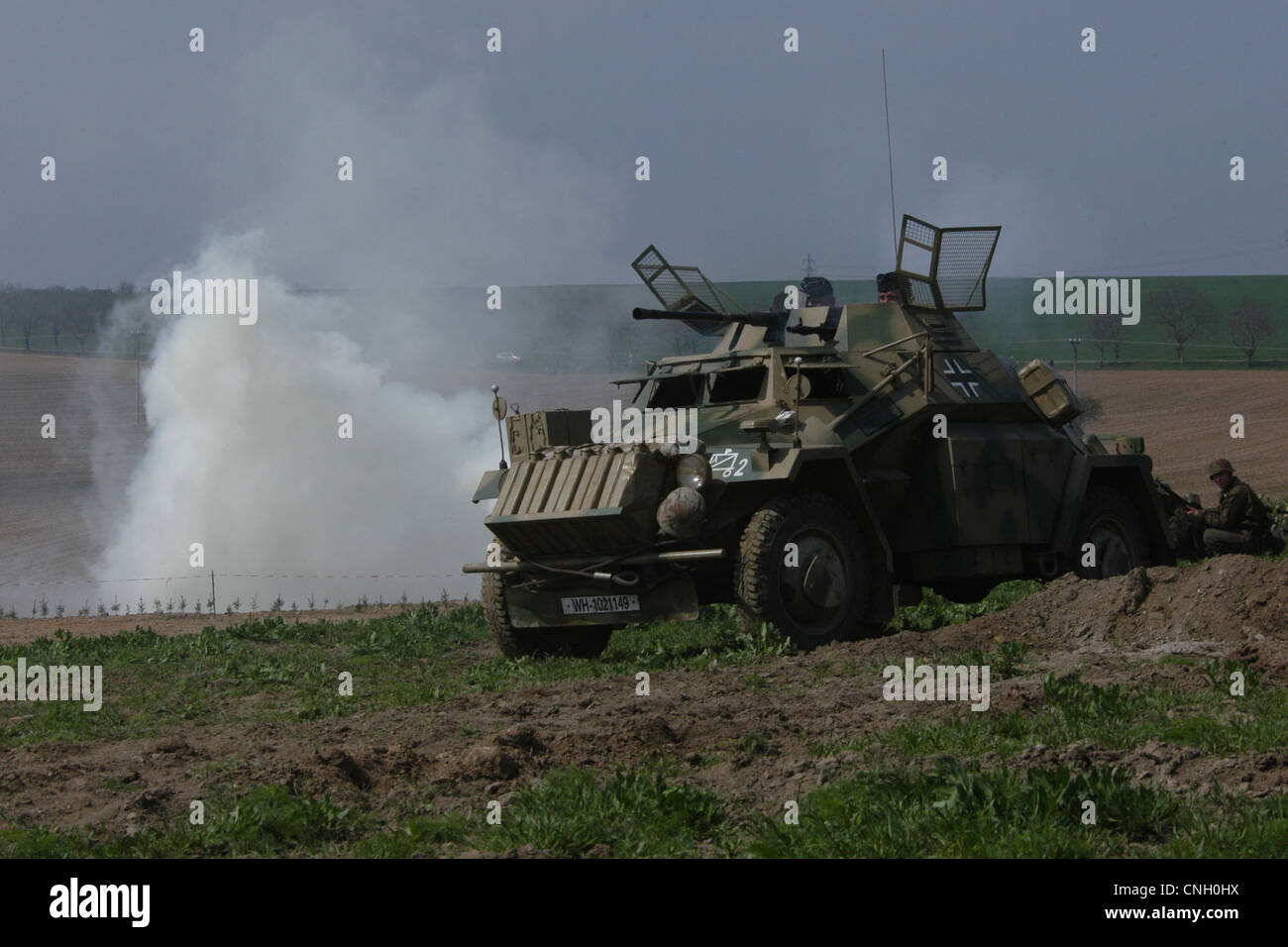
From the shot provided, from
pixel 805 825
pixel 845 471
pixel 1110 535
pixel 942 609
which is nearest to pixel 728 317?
pixel 845 471

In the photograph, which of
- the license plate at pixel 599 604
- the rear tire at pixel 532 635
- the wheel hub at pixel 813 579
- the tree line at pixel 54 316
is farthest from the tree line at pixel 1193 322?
the license plate at pixel 599 604

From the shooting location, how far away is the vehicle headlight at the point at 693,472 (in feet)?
41.0

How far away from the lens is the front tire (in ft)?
40.7

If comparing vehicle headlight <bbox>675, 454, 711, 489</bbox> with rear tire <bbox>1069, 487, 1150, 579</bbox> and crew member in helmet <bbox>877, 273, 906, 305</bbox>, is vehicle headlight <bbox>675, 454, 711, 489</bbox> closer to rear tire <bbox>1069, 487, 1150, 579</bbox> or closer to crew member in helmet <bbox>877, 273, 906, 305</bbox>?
crew member in helmet <bbox>877, 273, 906, 305</bbox>

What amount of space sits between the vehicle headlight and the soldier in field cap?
27.7 ft

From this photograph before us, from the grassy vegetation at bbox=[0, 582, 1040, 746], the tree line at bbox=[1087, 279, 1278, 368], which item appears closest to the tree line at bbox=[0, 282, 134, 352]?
the tree line at bbox=[1087, 279, 1278, 368]

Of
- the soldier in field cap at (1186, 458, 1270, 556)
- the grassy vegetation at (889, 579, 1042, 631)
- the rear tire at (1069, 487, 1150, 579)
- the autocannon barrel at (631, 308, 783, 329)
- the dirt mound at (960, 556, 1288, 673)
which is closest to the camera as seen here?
the dirt mound at (960, 556, 1288, 673)

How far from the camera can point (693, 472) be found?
12555mm

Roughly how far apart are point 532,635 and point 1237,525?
29.4 ft

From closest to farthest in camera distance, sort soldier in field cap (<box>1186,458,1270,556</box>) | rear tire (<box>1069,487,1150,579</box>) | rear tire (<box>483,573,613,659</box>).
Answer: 1. rear tire (<box>483,573,613,659</box>)
2. rear tire (<box>1069,487,1150,579</box>)
3. soldier in field cap (<box>1186,458,1270,556</box>)

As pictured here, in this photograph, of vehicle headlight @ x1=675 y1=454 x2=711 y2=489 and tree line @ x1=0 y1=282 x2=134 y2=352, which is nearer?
vehicle headlight @ x1=675 y1=454 x2=711 y2=489

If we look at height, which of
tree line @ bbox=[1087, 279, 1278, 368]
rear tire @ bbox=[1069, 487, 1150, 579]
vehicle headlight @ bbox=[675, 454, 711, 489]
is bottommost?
rear tire @ bbox=[1069, 487, 1150, 579]

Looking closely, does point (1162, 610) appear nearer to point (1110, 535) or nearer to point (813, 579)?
point (813, 579)
